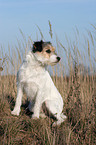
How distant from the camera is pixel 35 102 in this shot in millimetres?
3996

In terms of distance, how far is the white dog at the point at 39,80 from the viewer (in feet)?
12.5

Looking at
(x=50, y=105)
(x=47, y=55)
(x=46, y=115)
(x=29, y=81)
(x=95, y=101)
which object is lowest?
(x=46, y=115)

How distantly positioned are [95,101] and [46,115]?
1.31 meters

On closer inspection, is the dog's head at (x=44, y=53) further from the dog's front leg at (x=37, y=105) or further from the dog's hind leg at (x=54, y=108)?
the dog's hind leg at (x=54, y=108)

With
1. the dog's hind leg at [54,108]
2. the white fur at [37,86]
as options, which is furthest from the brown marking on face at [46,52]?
the dog's hind leg at [54,108]

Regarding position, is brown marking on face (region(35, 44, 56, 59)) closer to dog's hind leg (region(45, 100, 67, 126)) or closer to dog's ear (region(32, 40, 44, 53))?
dog's ear (region(32, 40, 44, 53))

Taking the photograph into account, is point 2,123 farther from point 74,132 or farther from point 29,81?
point 74,132

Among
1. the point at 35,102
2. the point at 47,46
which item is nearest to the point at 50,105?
the point at 35,102

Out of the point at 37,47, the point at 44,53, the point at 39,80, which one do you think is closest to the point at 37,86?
the point at 39,80

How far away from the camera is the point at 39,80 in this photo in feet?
13.0

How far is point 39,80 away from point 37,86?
142mm

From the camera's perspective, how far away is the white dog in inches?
150

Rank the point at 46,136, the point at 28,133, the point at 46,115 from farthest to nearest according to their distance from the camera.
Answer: the point at 46,115 → the point at 28,133 → the point at 46,136

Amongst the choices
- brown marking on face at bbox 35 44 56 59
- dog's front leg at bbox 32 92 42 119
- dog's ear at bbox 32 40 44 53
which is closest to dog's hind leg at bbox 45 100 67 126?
dog's front leg at bbox 32 92 42 119
